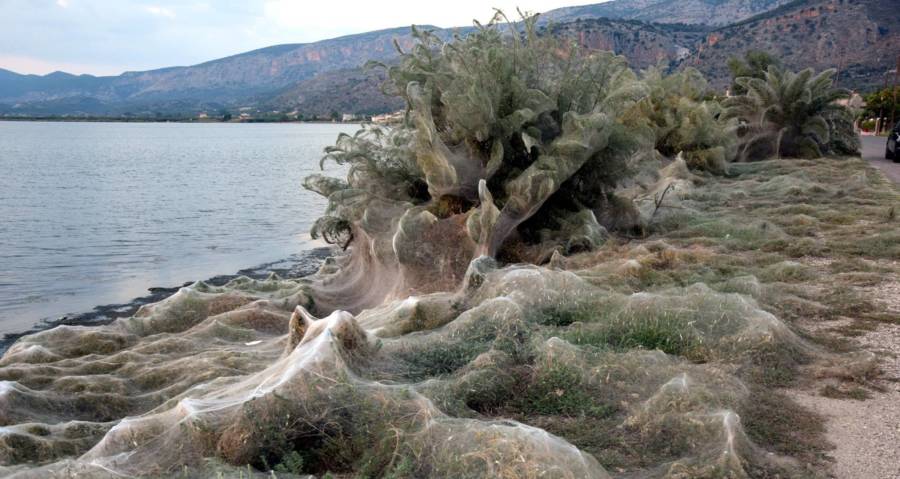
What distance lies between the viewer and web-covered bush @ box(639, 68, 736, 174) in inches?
752

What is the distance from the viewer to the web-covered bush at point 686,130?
1911 cm

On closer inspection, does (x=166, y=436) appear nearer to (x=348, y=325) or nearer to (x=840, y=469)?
(x=348, y=325)

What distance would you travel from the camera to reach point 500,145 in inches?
364

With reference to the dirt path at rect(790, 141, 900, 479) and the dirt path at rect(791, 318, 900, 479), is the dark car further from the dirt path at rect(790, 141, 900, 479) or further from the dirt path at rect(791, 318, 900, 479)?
the dirt path at rect(791, 318, 900, 479)

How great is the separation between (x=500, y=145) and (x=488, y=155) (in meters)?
0.41

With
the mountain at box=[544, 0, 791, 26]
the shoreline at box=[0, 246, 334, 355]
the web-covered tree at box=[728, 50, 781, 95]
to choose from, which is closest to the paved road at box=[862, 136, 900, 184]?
the web-covered tree at box=[728, 50, 781, 95]

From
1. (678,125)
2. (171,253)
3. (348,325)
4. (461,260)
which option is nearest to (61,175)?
(171,253)

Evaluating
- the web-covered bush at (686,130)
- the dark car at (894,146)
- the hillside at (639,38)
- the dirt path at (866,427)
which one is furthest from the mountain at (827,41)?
the dirt path at (866,427)

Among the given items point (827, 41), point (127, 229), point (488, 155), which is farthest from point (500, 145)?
point (827, 41)

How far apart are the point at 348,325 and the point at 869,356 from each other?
3.49m

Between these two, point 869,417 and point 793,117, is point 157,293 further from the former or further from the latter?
point 793,117

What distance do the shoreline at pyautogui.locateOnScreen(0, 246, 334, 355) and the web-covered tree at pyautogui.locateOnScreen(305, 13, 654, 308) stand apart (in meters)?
4.36

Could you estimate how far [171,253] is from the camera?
59.0 feet

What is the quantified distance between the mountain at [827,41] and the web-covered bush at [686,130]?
48670 millimetres
